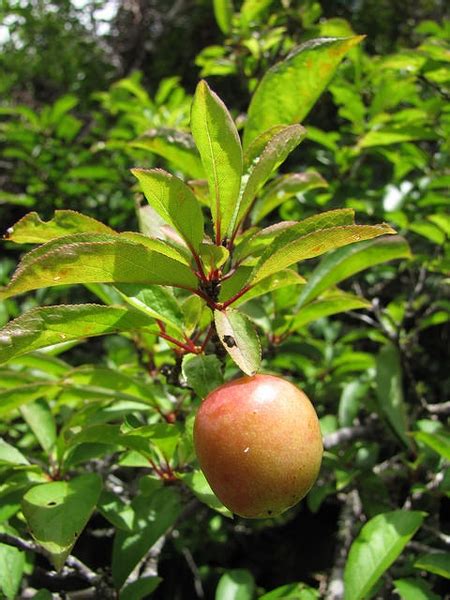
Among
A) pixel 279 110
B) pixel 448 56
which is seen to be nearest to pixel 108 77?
pixel 448 56

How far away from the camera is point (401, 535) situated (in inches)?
39.6

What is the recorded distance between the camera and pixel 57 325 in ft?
2.41

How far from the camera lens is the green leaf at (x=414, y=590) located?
0.97 meters

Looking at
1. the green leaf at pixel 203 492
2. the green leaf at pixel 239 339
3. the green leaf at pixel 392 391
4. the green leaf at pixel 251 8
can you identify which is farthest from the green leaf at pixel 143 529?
the green leaf at pixel 251 8

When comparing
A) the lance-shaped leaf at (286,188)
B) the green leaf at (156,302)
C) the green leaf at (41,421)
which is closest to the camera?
the green leaf at (156,302)

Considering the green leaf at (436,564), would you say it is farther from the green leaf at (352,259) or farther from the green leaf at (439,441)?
the green leaf at (352,259)

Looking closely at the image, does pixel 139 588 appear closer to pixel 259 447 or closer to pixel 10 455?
pixel 10 455

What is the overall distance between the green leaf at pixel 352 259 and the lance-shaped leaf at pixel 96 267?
40 centimetres

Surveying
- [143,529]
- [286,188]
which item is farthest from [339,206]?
[143,529]

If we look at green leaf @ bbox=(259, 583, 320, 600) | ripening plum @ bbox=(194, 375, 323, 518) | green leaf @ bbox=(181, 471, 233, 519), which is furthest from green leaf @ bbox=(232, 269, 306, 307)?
green leaf @ bbox=(259, 583, 320, 600)

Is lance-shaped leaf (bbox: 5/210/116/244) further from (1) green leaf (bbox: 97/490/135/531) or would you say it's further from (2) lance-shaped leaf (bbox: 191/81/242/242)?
(1) green leaf (bbox: 97/490/135/531)

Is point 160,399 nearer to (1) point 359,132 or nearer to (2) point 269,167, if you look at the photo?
(2) point 269,167

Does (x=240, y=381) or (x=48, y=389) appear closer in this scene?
(x=240, y=381)

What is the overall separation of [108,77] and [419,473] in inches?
162
